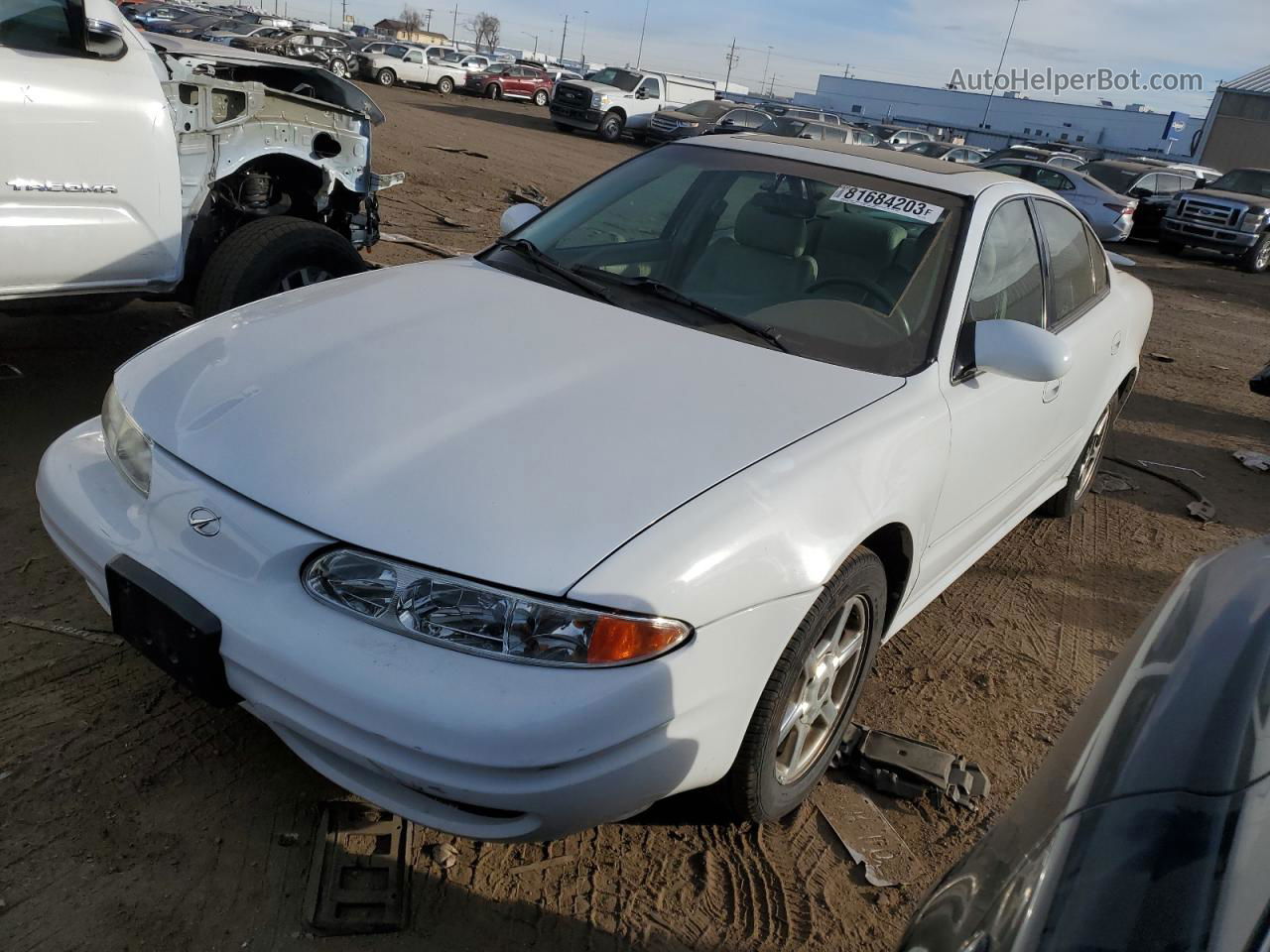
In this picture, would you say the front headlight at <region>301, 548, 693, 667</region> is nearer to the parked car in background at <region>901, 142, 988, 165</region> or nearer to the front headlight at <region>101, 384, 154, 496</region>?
the front headlight at <region>101, 384, 154, 496</region>

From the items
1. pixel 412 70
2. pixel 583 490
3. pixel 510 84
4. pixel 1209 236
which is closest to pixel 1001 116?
pixel 510 84

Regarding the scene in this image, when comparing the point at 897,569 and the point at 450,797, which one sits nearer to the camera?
the point at 450,797

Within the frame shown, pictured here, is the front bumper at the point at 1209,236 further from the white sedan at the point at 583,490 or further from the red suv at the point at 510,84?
the red suv at the point at 510,84

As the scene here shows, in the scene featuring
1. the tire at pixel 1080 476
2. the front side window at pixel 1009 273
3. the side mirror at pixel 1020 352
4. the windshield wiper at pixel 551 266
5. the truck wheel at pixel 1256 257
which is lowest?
the truck wheel at pixel 1256 257

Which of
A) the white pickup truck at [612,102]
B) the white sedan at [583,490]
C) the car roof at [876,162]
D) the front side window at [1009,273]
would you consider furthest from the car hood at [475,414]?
the white pickup truck at [612,102]

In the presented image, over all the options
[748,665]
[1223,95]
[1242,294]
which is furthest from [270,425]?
[1223,95]

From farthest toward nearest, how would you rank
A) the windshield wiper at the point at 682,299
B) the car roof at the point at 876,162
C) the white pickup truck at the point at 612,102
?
the white pickup truck at the point at 612,102 → the car roof at the point at 876,162 → the windshield wiper at the point at 682,299

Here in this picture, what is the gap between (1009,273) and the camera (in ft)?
10.9

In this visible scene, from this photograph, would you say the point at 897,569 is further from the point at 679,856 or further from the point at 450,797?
the point at 450,797

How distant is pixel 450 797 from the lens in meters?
1.90

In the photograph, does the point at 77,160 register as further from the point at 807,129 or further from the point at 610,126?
the point at 610,126

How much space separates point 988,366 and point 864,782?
1204 millimetres

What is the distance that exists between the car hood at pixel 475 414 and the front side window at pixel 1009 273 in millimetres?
641

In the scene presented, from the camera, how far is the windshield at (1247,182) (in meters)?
18.3
